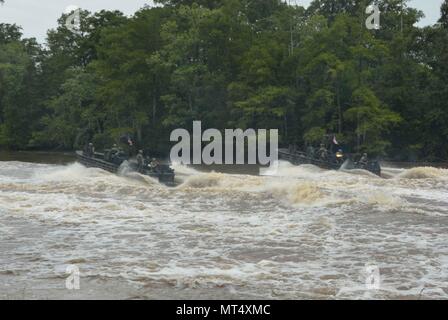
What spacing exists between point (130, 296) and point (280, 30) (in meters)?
42.4

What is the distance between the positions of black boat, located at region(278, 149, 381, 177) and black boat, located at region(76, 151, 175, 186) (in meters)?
10.0

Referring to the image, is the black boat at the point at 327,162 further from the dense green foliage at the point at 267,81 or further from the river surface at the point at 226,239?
the dense green foliage at the point at 267,81

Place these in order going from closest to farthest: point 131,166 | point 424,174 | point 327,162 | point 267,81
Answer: point 424,174 → point 131,166 → point 327,162 → point 267,81

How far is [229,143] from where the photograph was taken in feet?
156

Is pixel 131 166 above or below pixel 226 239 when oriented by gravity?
above

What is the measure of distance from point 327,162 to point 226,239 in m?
18.8

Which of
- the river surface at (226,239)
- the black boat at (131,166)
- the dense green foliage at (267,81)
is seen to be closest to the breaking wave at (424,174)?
the river surface at (226,239)

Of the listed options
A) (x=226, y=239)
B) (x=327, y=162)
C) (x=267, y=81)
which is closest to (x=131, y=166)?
(x=327, y=162)

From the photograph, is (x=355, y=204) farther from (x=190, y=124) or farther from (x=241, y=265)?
(x=190, y=124)

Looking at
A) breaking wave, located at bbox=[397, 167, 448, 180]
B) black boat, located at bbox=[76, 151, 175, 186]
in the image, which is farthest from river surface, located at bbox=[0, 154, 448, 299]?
breaking wave, located at bbox=[397, 167, 448, 180]

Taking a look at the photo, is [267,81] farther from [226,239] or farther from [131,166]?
[226,239]

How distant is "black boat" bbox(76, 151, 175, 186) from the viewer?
90.0 feet

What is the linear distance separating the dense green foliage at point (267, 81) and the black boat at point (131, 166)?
14.4 metres

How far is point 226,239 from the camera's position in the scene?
51.4ft
